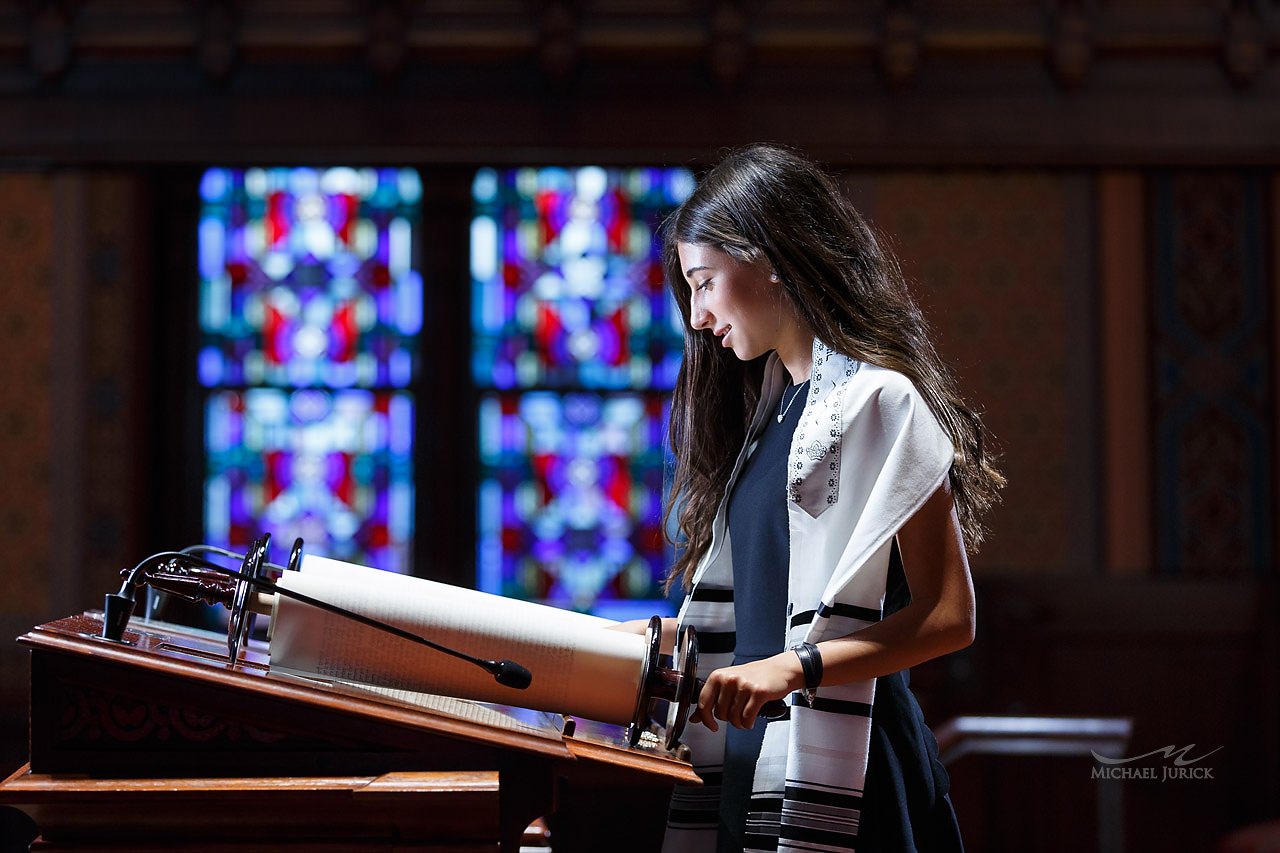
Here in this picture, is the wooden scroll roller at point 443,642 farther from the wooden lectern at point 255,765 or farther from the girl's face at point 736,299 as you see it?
the girl's face at point 736,299

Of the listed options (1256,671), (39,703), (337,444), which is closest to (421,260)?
(337,444)

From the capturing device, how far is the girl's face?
1.55 m

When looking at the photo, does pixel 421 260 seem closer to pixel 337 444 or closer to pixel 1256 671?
pixel 337 444

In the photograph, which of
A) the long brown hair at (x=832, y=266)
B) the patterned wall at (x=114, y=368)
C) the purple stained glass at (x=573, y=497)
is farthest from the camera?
the purple stained glass at (x=573, y=497)

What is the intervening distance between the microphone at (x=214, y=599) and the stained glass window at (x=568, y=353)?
13.8 ft

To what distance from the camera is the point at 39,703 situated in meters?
1.13

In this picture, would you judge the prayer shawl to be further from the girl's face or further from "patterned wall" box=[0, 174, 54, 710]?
"patterned wall" box=[0, 174, 54, 710]

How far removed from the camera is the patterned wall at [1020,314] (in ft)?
17.2

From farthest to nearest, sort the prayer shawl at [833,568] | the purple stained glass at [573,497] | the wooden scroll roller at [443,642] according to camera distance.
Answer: the purple stained glass at [573,497] < the prayer shawl at [833,568] < the wooden scroll roller at [443,642]

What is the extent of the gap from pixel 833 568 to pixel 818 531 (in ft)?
0.15

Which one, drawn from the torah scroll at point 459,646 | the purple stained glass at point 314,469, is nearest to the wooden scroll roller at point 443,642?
the torah scroll at point 459,646

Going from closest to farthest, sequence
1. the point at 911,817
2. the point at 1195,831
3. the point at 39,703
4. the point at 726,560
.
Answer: the point at 39,703 < the point at 911,817 < the point at 726,560 < the point at 1195,831

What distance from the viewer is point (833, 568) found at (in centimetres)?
139

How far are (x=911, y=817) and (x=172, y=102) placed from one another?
3.24 metres
